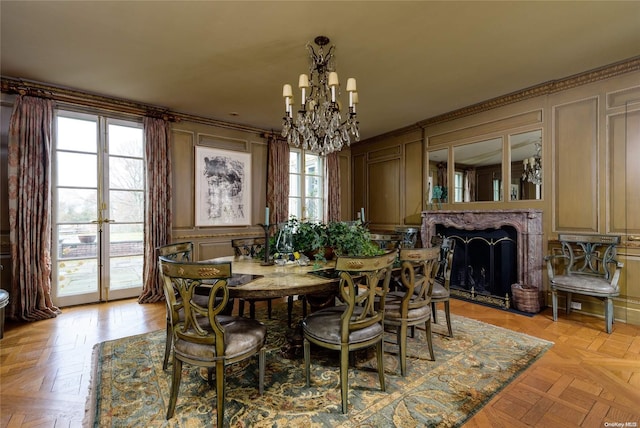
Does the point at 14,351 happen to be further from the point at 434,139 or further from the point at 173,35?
the point at 434,139

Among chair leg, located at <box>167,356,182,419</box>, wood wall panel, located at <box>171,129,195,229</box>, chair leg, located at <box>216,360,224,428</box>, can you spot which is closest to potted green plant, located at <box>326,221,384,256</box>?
chair leg, located at <box>216,360,224,428</box>

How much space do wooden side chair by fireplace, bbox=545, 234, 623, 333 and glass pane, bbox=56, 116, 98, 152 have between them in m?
5.84

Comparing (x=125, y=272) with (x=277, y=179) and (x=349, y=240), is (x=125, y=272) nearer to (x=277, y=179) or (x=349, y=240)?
(x=277, y=179)

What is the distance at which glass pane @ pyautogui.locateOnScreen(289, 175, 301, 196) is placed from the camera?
5731 mm

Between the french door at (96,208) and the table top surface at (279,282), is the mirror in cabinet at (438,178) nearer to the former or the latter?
the table top surface at (279,282)

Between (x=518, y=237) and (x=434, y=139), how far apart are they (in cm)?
203

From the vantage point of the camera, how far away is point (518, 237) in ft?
11.9

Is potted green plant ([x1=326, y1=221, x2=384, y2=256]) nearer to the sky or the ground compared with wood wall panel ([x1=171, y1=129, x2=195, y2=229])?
nearer to the ground

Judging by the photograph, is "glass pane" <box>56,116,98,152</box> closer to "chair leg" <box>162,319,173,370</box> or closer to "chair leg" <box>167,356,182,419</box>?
"chair leg" <box>162,319,173,370</box>

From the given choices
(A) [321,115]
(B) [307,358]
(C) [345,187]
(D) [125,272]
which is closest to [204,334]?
(B) [307,358]

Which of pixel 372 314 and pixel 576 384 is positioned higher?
pixel 372 314

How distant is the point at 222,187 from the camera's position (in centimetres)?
484

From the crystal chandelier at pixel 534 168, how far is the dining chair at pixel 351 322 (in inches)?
119

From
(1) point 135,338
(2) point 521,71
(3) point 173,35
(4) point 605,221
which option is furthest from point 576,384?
(3) point 173,35
